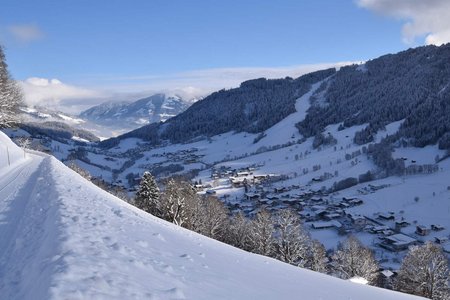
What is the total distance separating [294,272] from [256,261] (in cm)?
173

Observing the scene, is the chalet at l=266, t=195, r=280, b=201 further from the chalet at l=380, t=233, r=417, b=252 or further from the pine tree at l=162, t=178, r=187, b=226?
the pine tree at l=162, t=178, r=187, b=226

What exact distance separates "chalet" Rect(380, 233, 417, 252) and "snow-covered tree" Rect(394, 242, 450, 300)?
183 feet

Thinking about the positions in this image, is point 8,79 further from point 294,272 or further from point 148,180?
point 294,272

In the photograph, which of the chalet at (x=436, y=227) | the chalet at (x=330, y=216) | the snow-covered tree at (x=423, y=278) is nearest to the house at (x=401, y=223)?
the chalet at (x=436, y=227)

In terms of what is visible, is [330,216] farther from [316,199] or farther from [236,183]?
[236,183]

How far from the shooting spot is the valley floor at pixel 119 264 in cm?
1012

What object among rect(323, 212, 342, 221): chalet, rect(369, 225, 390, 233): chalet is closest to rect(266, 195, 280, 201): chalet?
rect(323, 212, 342, 221): chalet

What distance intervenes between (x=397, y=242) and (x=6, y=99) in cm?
8712

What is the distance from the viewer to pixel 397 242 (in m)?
96.6

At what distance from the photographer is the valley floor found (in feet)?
33.2

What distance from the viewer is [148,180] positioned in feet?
177

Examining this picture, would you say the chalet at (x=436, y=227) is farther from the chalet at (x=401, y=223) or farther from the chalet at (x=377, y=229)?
the chalet at (x=377, y=229)

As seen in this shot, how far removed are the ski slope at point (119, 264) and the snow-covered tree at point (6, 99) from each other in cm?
4294

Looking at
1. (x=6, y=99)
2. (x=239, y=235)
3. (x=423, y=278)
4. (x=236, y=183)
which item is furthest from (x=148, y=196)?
(x=236, y=183)
